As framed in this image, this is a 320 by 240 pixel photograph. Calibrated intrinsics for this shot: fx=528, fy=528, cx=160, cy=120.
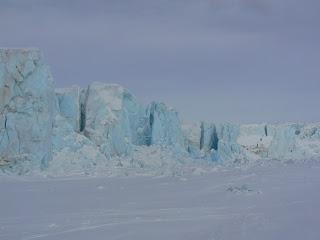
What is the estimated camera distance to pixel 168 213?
22.8ft

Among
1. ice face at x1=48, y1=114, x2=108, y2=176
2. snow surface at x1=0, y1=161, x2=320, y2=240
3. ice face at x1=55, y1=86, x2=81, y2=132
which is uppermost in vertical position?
ice face at x1=55, y1=86, x2=81, y2=132

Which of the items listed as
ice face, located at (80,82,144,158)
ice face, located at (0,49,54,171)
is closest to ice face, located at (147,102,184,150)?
ice face, located at (80,82,144,158)

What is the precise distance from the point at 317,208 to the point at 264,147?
Answer: 124ft

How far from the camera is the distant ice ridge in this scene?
60.7 feet

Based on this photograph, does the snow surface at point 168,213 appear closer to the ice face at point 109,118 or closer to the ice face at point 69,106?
the ice face at point 109,118

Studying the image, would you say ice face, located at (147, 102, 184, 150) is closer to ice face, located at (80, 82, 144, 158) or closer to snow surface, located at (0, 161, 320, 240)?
ice face, located at (80, 82, 144, 158)

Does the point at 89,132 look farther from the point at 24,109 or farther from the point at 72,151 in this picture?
the point at 24,109

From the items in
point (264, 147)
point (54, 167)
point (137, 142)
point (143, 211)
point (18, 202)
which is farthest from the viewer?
point (264, 147)

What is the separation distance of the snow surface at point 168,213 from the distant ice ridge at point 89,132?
6010mm

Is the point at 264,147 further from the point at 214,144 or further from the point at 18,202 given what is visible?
the point at 18,202

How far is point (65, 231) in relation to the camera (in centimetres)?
576

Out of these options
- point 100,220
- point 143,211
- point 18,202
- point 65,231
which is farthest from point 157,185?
point 65,231

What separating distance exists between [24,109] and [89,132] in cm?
527

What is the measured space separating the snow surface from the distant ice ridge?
601 cm
